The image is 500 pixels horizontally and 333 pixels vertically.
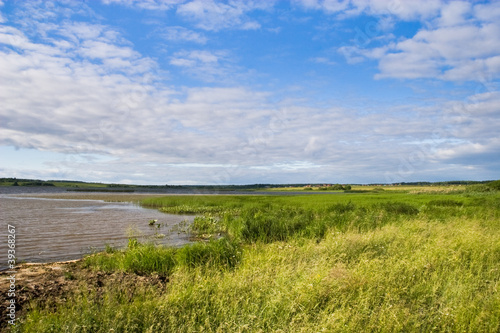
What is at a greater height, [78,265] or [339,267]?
[339,267]

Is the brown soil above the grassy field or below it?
below

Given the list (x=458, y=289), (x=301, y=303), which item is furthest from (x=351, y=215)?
(x=301, y=303)

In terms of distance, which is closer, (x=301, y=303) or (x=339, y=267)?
(x=301, y=303)

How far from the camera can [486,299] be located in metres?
6.66

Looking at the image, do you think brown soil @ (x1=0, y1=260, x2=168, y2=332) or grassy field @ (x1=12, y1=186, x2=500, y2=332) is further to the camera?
brown soil @ (x1=0, y1=260, x2=168, y2=332)

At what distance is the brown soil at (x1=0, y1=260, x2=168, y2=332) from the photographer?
23.2ft

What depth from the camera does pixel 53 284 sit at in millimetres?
8328

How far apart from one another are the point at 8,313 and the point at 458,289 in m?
9.54

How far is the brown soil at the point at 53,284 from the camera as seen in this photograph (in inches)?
279

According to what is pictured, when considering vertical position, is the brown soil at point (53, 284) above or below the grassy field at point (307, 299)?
below

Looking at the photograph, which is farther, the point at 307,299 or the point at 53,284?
the point at 53,284

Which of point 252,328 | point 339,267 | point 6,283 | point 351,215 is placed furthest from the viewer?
point 351,215

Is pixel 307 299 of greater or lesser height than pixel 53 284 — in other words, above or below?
above

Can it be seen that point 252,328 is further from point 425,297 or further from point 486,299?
point 486,299
